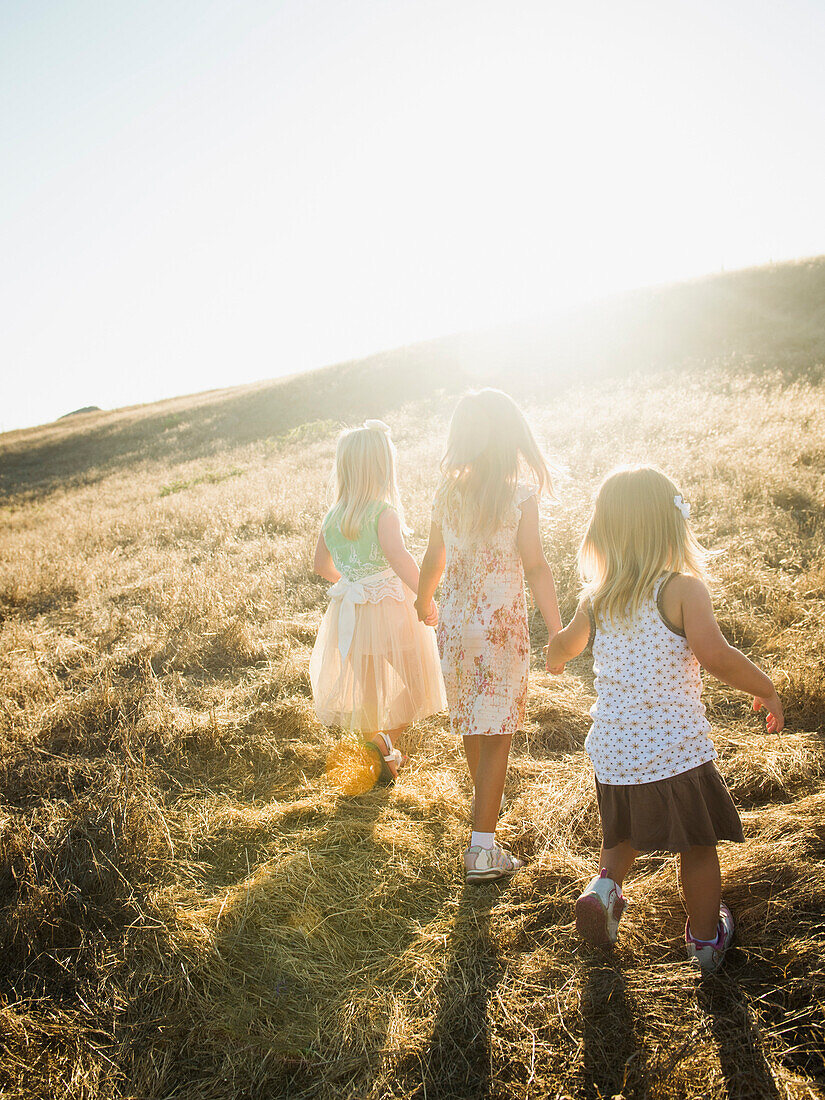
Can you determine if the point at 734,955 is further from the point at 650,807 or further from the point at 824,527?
the point at 824,527

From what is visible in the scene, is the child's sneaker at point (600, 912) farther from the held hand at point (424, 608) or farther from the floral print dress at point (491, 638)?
the held hand at point (424, 608)

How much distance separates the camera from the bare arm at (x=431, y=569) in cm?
300

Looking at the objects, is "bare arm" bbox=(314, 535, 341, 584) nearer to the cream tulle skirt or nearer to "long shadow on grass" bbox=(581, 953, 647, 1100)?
the cream tulle skirt

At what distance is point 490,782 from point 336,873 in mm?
866

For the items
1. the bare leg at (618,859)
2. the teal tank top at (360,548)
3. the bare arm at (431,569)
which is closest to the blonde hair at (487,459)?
the bare arm at (431,569)

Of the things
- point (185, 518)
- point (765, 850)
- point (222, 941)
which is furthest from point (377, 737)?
point (185, 518)

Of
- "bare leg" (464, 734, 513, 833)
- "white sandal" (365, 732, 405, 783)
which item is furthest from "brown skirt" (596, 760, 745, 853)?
"white sandal" (365, 732, 405, 783)

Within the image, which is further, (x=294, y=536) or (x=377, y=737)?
(x=294, y=536)

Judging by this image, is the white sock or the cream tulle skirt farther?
the cream tulle skirt

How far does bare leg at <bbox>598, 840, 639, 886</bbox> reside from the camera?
2.29 m

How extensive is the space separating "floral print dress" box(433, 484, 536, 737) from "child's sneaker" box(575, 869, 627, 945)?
0.76 metres

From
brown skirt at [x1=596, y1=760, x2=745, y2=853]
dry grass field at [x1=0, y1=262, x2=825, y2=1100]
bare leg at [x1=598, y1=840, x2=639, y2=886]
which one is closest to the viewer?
dry grass field at [x1=0, y1=262, x2=825, y2=1100]

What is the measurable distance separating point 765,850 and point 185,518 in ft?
29.0

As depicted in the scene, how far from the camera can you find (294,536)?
26.4ft
